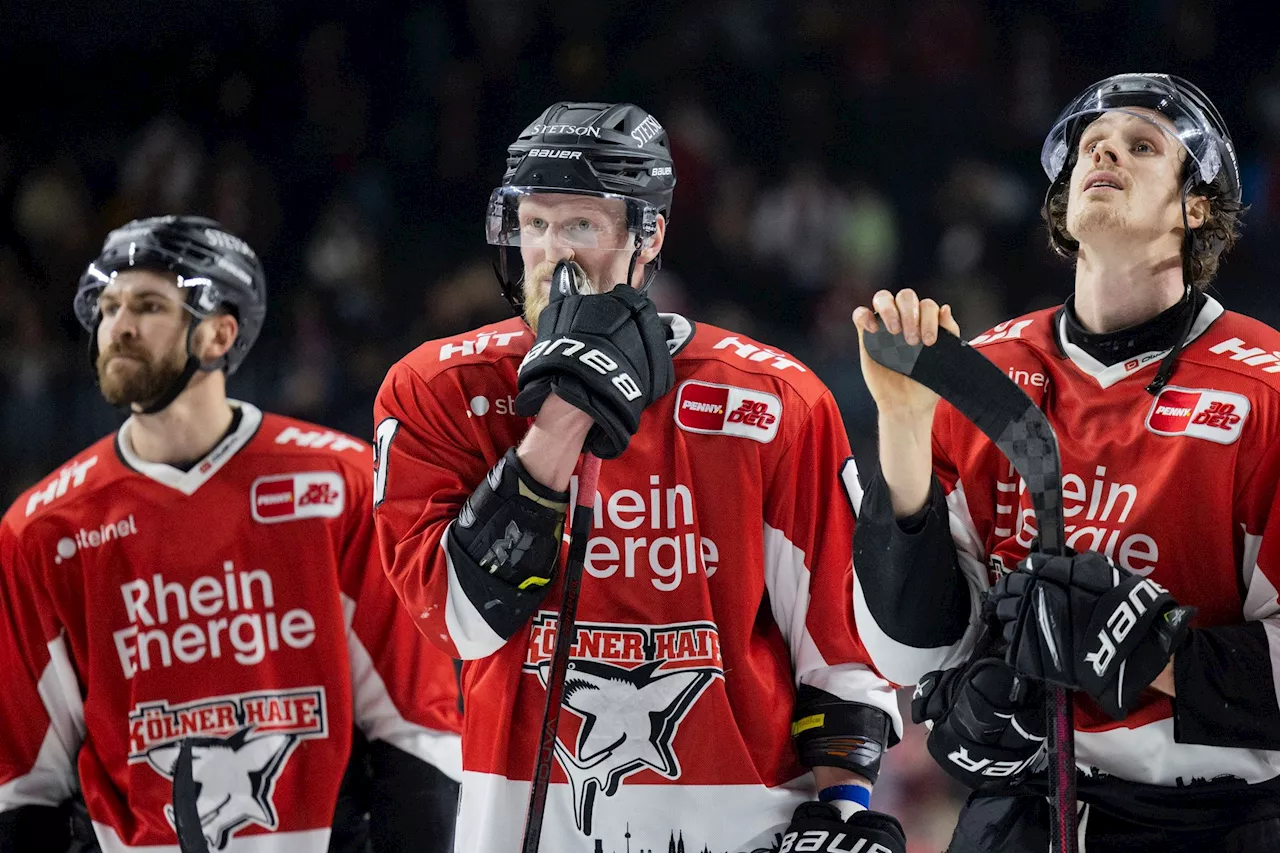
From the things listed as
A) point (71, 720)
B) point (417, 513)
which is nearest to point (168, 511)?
point (71, 720)

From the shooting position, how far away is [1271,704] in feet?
7.07

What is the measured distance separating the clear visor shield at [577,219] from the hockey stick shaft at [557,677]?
1.50ft

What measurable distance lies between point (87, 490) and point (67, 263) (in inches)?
155

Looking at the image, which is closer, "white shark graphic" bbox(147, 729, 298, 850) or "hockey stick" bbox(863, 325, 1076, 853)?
"hockey stick" bbox(863, 325, 1076, 853)

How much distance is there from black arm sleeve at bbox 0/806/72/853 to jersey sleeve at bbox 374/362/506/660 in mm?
1120

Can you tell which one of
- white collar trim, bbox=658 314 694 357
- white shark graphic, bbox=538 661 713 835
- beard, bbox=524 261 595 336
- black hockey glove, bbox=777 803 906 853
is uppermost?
beard, bbox=524 261 595 336

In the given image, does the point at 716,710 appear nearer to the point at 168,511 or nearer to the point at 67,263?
the point at 168,511

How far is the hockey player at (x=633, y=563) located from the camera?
91.9 inches

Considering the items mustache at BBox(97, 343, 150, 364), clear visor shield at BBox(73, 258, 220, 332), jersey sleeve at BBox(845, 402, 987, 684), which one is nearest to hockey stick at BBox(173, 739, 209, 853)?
mustache at BBox(97, 343, 150, 364)

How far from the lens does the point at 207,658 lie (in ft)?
10.1

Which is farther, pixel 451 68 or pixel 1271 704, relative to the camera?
pixel 451 68

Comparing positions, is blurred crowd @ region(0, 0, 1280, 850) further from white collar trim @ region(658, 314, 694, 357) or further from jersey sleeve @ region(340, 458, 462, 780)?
white collar trim @ region(658, 314, 694, 357)

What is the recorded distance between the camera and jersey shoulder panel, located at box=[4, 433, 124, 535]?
314 cm

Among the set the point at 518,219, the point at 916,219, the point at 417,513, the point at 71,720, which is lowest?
the point at 71,720
